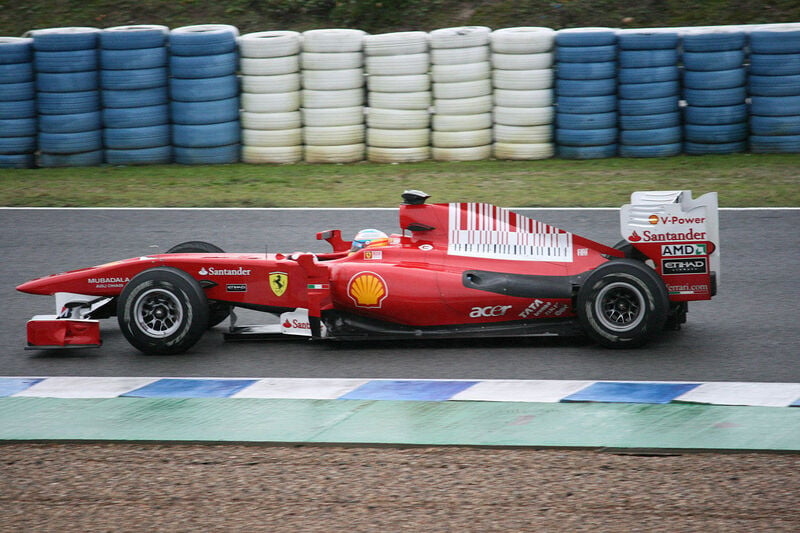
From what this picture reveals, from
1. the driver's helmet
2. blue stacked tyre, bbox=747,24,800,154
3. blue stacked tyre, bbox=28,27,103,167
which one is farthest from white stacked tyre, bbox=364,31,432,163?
the driver's helmet

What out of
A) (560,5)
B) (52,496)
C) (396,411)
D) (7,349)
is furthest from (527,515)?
→ (560,5)

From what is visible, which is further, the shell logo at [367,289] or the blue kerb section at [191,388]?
the shell logo at [367,289]

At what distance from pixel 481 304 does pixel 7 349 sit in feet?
11.8

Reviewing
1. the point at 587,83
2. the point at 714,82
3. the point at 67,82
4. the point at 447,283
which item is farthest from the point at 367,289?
the point at 67,82

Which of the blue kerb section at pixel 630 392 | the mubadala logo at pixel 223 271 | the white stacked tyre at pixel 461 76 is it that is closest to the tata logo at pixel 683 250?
the blue kerb section at pixel 630 392

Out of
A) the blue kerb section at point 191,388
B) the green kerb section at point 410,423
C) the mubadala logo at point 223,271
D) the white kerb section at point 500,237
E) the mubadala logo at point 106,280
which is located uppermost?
the white kerb section at point 500,237

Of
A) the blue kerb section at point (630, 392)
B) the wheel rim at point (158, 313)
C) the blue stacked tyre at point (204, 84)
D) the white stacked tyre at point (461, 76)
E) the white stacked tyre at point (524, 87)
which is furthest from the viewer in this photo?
the blue stacked tyre at point (204, 84)

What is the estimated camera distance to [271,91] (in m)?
13.7

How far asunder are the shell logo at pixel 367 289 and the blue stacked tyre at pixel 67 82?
322 inches

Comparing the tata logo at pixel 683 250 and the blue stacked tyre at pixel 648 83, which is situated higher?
the blue stacked tyre at pixel 648 83

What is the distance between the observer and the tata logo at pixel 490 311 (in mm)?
6918

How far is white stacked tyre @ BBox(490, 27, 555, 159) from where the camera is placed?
13414mm

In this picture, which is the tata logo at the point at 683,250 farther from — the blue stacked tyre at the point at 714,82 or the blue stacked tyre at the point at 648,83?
the blue stacked tyre at the point at 714,82

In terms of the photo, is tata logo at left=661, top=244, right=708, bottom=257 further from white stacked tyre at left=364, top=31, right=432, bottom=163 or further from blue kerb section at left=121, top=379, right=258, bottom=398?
white stacked tyre at left=364, top=31, right=432, bottom=163
